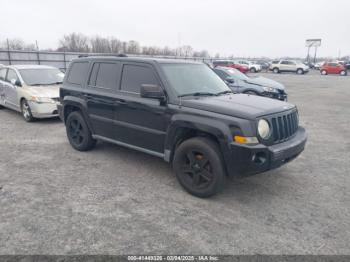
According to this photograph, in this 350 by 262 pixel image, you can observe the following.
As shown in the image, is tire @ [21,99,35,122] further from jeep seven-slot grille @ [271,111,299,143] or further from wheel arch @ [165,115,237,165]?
jeep seven-slot grille @ [271,111,299,143]

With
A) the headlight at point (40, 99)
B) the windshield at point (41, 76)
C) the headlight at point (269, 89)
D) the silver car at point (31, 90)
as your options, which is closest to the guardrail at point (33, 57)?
the headlight at point (269, 89)

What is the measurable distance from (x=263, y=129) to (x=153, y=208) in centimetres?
172

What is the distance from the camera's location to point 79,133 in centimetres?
564

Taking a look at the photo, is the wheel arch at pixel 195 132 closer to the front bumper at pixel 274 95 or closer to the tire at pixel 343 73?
the front bumper at pixel 274 95

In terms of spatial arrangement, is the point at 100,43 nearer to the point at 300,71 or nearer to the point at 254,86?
the point at 300,71

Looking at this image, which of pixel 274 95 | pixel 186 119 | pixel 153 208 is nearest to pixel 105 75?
pixel 186 119

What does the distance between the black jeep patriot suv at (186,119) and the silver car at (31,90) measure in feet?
8.81

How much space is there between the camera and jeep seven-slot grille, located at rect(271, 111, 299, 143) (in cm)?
364

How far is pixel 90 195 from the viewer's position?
3846 millimetres

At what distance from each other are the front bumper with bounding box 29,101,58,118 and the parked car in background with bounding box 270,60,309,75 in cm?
3454

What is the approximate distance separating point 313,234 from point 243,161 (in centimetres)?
108

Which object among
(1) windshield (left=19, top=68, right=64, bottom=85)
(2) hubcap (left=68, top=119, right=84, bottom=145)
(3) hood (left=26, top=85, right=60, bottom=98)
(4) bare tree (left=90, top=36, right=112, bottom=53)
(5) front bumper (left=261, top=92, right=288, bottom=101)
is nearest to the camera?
(2) hubcap (left=68, top=119, right=84, bottom=145)

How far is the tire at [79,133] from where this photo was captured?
5.43 metres

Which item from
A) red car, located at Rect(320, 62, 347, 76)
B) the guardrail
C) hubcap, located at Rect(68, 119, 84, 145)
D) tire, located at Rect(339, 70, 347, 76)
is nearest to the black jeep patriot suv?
hubcap, located at Rect(68, 119, 84, 145)
